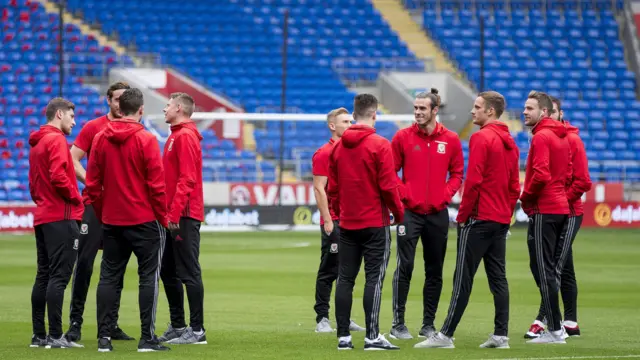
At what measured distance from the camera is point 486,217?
9641 mm

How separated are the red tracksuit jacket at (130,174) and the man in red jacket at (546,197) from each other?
344 centimetres

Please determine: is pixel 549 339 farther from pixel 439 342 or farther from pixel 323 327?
pixel 323 327

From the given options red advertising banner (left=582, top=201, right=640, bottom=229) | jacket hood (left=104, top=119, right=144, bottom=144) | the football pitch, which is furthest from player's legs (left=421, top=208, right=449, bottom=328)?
red advertising banner (left=582, top=201, right=640, bottom=229)

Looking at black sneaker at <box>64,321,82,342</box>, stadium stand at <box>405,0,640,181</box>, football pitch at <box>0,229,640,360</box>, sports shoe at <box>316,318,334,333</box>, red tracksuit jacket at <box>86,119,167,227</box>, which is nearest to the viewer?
red tracksuit jacket at <box>86,119,167,227</box>

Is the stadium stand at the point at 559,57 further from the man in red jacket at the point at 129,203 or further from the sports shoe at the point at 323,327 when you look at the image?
the man in red jacket at the point at 129,203

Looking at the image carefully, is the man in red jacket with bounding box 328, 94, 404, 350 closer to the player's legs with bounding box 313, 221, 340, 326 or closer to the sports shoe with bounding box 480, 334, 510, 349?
the sports shoe with bounding box 480, 334, 510, 349

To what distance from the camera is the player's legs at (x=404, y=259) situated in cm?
1048

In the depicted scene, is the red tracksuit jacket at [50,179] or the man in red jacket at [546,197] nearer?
the red tracksuit jacket at [50,179]

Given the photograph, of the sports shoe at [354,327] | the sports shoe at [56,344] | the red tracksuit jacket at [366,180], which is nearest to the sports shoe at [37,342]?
the sports shoe at [56,344]

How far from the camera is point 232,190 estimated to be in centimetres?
2930

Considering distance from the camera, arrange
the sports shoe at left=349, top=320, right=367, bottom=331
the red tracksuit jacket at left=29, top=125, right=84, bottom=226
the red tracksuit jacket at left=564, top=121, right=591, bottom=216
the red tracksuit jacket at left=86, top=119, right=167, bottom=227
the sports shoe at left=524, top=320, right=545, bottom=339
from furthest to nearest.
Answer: the sports shoe at left=349, top=320, right=367, bottom=331, the red tracksuit jacket at left=564, top=121, right=591, bottom=216, the sports shoe at left=524, top=320, right=545, bottom=339, the red tracksuit jacket at left=29, top=125, right=84, bottom=226, the red tracksuit jacket at left=86, top=119, right=167, bottom=227

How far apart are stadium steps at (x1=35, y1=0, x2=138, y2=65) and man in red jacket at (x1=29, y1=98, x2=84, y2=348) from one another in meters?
26.4

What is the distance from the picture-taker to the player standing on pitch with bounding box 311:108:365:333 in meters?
10.5

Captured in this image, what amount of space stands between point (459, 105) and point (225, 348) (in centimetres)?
2621
